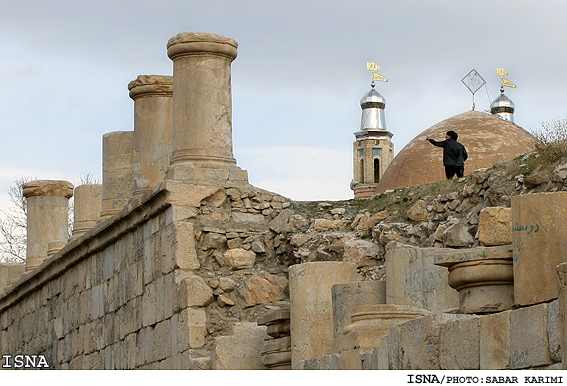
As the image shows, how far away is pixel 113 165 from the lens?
1606 centimetres

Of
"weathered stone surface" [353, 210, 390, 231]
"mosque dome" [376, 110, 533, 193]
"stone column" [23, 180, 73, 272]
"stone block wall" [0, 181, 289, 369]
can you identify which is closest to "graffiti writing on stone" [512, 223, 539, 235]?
"stone block wall" [0, 181, 289, 369]

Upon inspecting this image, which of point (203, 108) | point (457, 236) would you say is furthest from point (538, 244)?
point (203, 108)

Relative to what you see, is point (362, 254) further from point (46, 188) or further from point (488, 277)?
point (46, 188)

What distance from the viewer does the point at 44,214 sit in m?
19.7

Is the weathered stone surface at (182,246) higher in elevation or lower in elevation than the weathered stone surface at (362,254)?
higher

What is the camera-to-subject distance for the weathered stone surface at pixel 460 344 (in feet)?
22.2

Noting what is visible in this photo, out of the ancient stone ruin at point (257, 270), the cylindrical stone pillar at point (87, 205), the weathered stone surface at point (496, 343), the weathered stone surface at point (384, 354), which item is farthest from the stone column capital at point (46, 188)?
the weathered stone surface at point (496, 343)

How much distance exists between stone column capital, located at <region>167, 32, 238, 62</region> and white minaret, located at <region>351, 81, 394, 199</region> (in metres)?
33.8

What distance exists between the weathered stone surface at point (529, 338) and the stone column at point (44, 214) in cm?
1397

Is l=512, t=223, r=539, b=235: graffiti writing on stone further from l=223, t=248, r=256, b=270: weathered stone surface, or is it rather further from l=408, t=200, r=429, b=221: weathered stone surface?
l=223, t=248, r=256, b=270: weathered stone surface

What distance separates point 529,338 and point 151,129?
28.7 feet

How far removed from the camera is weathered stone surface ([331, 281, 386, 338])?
9.14m

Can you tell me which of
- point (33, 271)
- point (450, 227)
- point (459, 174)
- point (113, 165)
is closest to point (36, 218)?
point (33, 271)

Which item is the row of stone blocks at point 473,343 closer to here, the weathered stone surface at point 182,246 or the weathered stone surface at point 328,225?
the weathered stone surface at point 182,246
